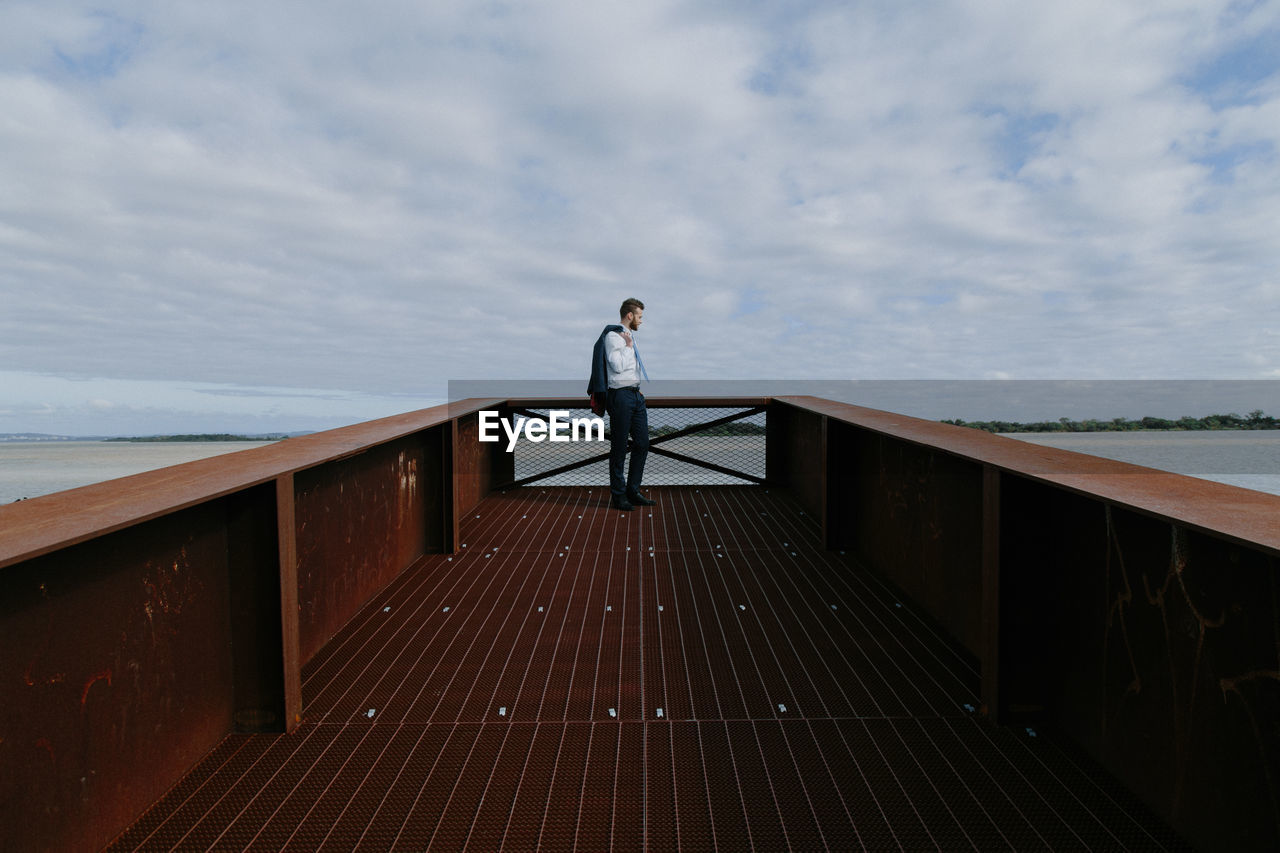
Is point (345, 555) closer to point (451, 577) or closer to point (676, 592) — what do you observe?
point (451, 577)

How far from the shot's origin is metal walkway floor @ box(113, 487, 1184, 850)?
174 centimetres

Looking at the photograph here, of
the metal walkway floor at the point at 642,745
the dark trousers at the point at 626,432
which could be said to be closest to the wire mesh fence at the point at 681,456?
the dark trousers at the point at 626,432

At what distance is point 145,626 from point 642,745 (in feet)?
4.51

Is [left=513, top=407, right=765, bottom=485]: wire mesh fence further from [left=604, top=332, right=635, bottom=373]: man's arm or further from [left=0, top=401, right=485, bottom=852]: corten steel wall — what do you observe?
[left=0, top=401, right=485, bottom=852]: corten steel wall

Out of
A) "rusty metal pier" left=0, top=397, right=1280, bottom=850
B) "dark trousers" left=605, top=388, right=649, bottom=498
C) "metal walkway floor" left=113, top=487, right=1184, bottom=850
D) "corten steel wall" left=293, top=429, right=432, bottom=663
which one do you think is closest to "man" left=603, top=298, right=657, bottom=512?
"dark trousers" left=605, top=388, right=649, bottom=498

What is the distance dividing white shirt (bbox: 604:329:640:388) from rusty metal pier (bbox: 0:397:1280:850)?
2.40m

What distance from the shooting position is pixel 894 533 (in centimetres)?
375

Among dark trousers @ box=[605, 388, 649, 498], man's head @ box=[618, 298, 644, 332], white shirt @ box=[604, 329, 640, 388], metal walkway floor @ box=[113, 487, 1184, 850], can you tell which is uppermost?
man's head @ box=[618, 298, 644, 332]

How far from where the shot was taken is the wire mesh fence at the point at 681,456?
6.96 meters

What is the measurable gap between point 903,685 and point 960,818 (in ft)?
2.54

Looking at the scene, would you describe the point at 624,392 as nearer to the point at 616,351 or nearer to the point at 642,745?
the point at 616,351

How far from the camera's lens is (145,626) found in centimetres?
184

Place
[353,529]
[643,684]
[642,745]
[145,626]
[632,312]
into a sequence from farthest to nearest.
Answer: [632,312]
[353,529]
[643,684]
[642,745]
[145,626]

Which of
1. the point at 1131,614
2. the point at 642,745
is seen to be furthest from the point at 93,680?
the point at 1131,614
